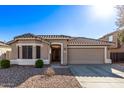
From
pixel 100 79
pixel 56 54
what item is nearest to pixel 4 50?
pixel 56 54

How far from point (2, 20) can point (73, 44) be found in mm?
8077

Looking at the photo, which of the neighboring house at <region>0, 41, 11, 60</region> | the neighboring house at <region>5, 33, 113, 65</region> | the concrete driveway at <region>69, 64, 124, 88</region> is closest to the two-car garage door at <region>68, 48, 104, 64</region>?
the neighboring house at <region>5, 33, 113, 65</region>

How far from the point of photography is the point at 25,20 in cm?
2097

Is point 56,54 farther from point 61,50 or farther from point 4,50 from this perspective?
point 4,50

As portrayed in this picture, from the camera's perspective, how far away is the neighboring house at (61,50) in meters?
20.5

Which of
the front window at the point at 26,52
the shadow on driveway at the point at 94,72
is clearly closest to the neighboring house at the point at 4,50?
the front window at the point at 26,52

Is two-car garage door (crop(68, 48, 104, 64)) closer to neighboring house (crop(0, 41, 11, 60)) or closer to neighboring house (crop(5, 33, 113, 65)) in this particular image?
neighboring house (crop(5, 33, 113, 65))

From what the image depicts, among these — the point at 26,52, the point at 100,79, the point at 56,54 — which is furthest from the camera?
the point at 56,54

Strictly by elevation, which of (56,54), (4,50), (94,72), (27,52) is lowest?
(94,72)

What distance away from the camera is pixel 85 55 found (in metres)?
23.1

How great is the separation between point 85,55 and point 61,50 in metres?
2.92
